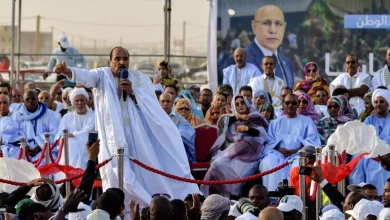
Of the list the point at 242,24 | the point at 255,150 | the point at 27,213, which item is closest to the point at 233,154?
the point at 255,150

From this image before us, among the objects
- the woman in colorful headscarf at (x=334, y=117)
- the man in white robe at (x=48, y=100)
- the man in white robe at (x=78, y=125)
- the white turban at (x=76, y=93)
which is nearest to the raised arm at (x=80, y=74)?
the man in white robe at (x=78, y=125)

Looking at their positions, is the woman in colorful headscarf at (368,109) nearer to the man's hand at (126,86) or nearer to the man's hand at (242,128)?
the man's hand at (242,128)

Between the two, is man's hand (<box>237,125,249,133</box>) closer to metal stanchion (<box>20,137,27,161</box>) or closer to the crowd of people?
the crowd of people

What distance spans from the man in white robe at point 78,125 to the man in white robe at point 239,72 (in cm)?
320

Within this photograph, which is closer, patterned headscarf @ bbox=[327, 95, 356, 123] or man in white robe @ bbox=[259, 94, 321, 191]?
man in white robe @ bbox=[259, 94, 321, 191]

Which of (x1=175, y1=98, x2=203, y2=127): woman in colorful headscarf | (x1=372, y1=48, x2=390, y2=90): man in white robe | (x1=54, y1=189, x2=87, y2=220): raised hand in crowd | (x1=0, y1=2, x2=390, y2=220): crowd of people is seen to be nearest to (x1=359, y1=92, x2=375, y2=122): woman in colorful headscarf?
(x1=0, y1=2, x2=390, y2=220): crowd of people

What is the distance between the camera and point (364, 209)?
10.9 metres

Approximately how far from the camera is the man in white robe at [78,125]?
17.7 meters

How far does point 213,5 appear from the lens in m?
21.8

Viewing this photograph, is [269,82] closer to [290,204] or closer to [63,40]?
[63,40]

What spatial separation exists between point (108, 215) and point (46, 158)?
6.71m

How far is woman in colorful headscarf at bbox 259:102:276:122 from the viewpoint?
17859mm

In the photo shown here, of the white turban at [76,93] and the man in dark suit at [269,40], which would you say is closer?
the white turban at [76,93]

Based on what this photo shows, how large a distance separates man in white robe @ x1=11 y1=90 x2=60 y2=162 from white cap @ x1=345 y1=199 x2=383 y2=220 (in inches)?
320
